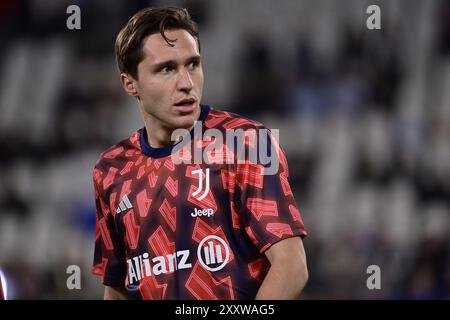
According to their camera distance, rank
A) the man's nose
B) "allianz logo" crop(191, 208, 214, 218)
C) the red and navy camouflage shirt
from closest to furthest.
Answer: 1. the red and navy camouflage shirt
2. "allianz logo" crop(191, 208, 214, 218)
3. the man's nose

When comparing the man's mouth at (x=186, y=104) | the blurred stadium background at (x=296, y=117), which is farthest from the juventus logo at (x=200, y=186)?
the blurred stadium background at (x=296, y=117)

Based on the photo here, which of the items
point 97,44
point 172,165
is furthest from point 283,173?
point 97,44

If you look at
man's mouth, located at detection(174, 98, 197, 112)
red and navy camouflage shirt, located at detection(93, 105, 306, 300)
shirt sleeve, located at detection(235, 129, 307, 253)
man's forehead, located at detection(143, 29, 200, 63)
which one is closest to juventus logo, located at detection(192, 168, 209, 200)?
red and navy camouflage shirt, located at detection(93, 105, 306, 300)

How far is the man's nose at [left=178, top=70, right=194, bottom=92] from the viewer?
11.3 feet

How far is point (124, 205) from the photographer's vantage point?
3.60m

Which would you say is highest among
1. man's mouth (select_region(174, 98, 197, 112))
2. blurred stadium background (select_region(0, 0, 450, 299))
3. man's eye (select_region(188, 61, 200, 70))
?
man's eye (select_region(188, 61, 200, 70))

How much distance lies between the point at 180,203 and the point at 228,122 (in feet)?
1.19

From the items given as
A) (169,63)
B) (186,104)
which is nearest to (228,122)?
(186,104)

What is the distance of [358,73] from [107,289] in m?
4.90

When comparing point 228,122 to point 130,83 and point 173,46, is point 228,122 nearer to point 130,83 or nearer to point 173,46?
point 173,46

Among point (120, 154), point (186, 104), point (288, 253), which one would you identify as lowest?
point (288, 253)

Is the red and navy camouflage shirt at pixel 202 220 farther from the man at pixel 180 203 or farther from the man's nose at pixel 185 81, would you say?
the man's nose at pixel 185 81

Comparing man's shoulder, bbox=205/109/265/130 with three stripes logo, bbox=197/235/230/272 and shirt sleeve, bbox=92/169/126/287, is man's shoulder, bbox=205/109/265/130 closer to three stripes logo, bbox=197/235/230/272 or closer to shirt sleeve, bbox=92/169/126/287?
three stripes logo, bbox=197/235/230/272

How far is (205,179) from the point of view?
334 cm
